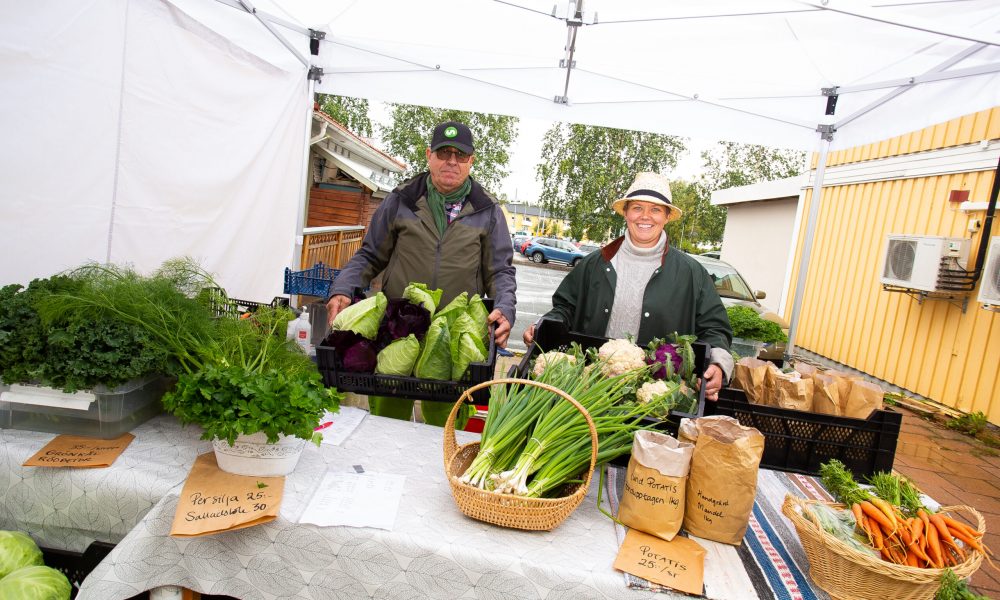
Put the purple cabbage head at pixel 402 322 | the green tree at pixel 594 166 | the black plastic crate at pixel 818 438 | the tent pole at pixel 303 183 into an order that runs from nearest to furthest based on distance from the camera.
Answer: the black plastic crate at pixel 818 438 → the purple cabbage head at pixel 402 322 → the tent pole at pixel 303 183 → the green tree at pixel 594 166

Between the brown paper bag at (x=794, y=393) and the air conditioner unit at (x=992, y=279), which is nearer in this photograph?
the brown paper bag at (x=794, y=393)

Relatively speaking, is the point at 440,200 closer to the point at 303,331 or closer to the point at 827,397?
the point at 303,331

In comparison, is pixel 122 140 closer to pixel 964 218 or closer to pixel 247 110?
pixel 247 110

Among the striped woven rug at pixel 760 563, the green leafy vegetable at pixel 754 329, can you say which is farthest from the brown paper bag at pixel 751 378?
the green leafy vegetable at pixel 754 329

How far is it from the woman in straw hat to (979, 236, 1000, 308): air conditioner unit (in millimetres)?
4830

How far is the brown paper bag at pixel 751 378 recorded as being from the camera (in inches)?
90.4

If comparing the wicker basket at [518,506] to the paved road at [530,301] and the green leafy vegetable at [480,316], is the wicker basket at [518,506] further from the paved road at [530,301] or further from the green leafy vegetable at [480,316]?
the paved road at [530,301]

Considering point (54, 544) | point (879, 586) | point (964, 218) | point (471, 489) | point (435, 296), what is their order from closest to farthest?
1. point (879, 586)
2. point (471, 489)
3. point (54, 544)
4. point (435, 296)
5. point (964, 218)

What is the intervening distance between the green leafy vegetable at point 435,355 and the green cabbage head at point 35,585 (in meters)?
1.20

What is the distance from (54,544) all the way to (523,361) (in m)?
1.60

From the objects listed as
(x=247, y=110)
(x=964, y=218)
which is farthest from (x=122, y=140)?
(x=964, y=218)

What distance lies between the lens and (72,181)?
3.09m

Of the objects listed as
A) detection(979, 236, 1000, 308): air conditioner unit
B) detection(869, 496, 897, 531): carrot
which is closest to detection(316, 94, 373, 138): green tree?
detection(979, 236, 1000, 308): air conditioner unit

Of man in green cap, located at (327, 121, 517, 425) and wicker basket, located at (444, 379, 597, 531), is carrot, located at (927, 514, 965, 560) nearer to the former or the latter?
wicker basket, located at (444, 379, 597, 531)
